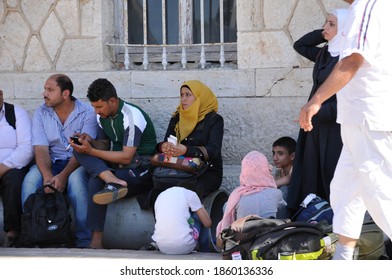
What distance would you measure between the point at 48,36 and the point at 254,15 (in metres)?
1.81

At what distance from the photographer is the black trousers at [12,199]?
7.27m

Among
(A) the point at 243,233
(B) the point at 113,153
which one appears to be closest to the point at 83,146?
(B) the point at 113,153

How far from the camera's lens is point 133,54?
8.30 meters

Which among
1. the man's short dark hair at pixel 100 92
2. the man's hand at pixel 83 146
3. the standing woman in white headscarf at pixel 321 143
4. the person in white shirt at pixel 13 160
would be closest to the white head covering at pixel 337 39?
the standing woman in white headscarf at pixel 321 143

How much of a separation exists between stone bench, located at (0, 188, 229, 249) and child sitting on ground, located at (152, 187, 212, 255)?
512 mm

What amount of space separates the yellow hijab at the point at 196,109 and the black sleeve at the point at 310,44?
0.79 meters

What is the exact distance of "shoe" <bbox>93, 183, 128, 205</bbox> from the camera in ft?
22.7

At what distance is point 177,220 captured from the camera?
6516mm

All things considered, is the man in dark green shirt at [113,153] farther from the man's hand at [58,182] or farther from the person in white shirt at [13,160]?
the person in white shirt at [13,160]

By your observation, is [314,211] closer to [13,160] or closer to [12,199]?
[12,199]

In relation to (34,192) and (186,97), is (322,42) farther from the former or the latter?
(34,192)

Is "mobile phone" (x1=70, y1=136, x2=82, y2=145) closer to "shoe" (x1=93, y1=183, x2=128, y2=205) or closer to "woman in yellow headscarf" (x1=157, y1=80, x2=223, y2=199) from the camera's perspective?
"shoe" (x1=93, y1=183, x2=128, y2=205)
